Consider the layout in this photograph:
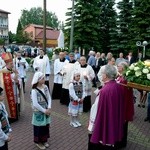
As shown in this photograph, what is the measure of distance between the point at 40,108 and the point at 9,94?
7.47ft

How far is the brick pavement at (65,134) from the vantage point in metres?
6.75

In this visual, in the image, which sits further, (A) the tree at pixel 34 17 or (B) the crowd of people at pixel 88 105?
(A) the tree at pixel 34 17

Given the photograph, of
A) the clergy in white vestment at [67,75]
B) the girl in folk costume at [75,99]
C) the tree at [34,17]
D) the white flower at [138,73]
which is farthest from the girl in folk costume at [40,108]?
the tree at [34,17]

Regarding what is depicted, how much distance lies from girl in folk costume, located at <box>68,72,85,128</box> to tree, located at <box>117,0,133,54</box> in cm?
2354

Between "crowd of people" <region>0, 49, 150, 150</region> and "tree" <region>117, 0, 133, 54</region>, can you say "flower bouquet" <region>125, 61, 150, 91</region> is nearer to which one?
"crowd of people" <region>0, 49, 150, 150</region>

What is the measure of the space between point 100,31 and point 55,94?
22448mm

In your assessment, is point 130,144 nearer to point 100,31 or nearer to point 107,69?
point 107,69

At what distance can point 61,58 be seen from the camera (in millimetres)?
11438

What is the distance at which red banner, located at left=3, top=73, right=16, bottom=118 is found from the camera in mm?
8188

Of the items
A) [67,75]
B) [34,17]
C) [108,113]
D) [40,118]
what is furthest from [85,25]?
[34,17]

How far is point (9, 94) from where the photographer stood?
825 cm

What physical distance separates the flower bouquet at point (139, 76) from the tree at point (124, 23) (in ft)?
84.2

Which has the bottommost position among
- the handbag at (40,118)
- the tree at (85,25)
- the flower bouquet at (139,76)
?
the handbag at (40,118)

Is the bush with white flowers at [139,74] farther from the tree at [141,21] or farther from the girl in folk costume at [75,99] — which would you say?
the tree at [141,21]
